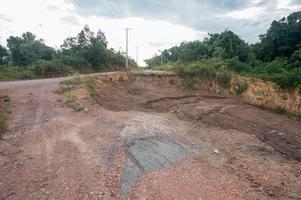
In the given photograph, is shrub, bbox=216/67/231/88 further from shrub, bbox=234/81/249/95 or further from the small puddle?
the small puddle

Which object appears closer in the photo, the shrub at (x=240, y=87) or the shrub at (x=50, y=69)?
the shrub at (x=240, y=87)

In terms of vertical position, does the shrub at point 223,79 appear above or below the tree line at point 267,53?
below

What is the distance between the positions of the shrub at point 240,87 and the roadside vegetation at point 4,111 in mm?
13950

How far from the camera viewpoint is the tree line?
22444 mm

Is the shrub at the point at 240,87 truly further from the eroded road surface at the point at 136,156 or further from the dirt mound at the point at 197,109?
the eroded road surface at the point at 136,156

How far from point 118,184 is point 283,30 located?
28.6 meters

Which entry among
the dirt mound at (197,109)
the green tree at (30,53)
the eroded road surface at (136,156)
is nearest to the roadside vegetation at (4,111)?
the eroded road surface at (136,156)

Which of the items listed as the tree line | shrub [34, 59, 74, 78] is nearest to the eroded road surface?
shrub [34, 59, 74, 78]

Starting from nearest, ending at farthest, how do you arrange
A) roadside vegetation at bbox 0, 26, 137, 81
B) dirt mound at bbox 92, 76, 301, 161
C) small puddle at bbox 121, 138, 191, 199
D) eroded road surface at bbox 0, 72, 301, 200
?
eroded road surface at bbox 0, 72, 301, 200, small puddle at bbox 121, 138, 191, 199, dirt mound at bbox 92, 76, 301, 161, roadside vegetation at bbox 0, 26, 137, 81

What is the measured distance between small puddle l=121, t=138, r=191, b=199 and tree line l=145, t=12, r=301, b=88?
1679 cm

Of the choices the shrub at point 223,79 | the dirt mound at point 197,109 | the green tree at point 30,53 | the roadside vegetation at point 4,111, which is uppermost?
the green tree at point 30,53

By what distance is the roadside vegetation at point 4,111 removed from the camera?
7.33m

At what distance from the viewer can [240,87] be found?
63.3 ft

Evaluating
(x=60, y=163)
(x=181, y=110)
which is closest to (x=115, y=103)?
(x=181, y=110)
